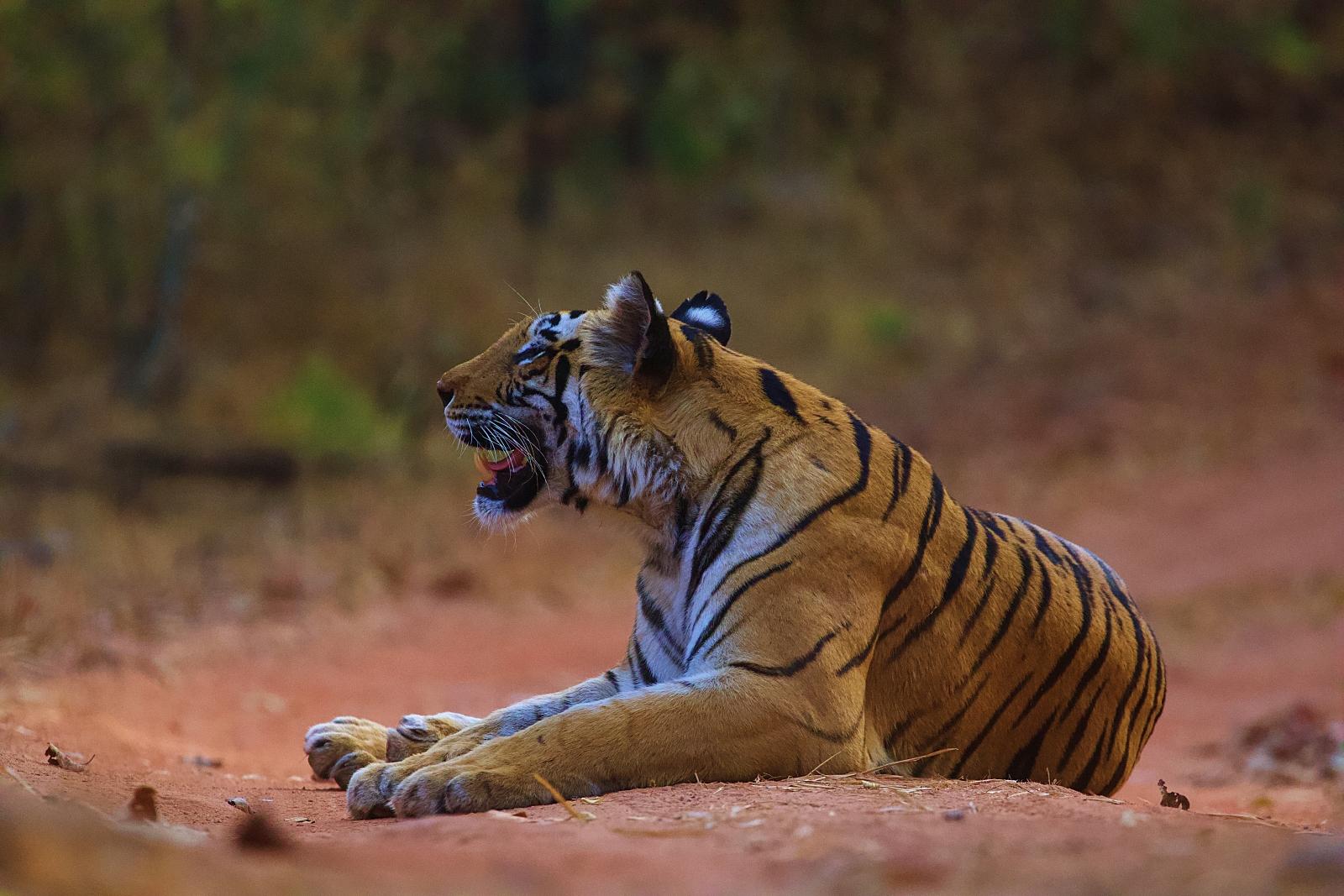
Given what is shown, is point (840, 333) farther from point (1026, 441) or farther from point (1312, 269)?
point (1312, 269)

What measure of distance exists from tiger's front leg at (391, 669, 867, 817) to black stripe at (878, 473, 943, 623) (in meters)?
0.38

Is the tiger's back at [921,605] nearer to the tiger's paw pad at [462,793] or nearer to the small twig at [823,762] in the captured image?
the small twig at [823,762]

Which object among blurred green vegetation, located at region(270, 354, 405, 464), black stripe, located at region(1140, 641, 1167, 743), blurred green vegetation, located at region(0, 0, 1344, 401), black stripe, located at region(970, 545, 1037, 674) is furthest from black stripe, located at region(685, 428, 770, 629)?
blurred green vegetation, located at region(0, 0, 1344, 401)

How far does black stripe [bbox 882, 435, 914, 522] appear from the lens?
3.58 meters

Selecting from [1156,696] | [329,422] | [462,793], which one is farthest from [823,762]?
[329,422]

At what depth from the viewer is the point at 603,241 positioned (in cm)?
1636

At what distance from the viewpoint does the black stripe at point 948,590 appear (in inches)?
139

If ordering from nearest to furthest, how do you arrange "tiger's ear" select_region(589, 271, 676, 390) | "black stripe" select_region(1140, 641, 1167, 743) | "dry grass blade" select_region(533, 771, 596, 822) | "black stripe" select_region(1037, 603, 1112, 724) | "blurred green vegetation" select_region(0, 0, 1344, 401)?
"dry grass blade" select_region(533, 771, 596, 822) < "tiger's ear" select_region(589, 271, 676, 390) < "black stripe" select_region(1037, 603, 1112, 724) < "black stripe" select_region(1140, 641, 1167, 743) < "blurred green vegetation" select_region(0, 0, 1344, 401)

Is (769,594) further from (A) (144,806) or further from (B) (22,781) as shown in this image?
(B) (22,781)

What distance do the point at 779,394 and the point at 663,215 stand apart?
1363 cm

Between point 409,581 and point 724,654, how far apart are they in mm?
6351


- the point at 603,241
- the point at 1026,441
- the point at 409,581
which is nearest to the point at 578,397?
the point at 409,581

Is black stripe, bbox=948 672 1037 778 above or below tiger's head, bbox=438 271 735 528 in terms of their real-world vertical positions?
below

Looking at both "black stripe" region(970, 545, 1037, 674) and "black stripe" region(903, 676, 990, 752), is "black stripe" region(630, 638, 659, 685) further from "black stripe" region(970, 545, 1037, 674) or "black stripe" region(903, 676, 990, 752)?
"black stripe" region(970, 545, 1037, 674)
